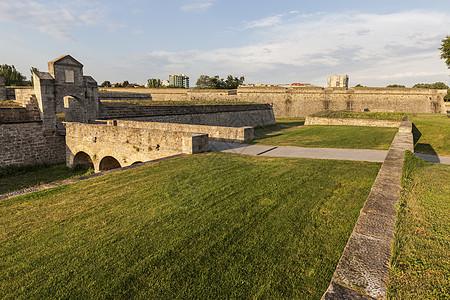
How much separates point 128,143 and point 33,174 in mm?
7924

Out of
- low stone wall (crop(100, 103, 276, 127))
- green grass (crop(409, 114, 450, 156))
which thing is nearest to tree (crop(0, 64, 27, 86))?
low stone wall (crop(100, 103, 276, 127))

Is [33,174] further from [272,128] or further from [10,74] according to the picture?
[10,74]

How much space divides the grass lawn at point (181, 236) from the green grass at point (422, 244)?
2.16ft

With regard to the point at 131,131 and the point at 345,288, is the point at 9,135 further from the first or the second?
the point at 345,288

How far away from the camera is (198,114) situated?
931 inches

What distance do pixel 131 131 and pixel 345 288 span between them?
10.1 meters

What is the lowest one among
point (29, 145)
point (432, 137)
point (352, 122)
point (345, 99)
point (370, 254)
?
point (29, 145)

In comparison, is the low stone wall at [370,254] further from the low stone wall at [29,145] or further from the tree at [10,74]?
A: the tree at [10,74]

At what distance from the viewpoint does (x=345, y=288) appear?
2.28m

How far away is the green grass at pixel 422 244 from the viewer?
220cm

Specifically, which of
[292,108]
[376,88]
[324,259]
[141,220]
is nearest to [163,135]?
[141,220]

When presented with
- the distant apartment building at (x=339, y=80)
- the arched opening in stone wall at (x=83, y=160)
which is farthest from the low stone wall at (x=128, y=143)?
the distant apartment building at (x=339, y=80)

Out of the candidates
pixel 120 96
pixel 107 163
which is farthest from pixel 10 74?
pixel 107 163

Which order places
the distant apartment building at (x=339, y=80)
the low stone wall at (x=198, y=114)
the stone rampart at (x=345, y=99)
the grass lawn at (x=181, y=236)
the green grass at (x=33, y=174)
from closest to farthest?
the grass lawn at (x=181, y=236)
the green grass at (x=33, y=174)
the low stone wall at (x=198, y=114)
the stone rampart at (x=345, y=99)
the distant apartment building at (x=339, y=80)
